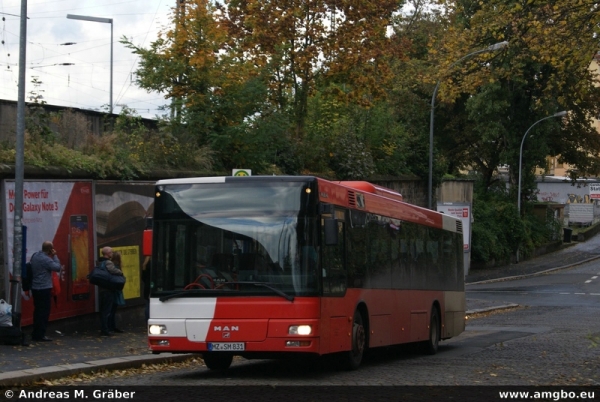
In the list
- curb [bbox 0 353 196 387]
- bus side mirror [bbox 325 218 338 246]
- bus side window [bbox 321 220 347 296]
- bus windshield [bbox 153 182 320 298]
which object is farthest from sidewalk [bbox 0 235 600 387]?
bus side mirror [bbox 325 218 338 246]

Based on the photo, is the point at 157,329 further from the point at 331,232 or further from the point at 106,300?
the point at 106,300

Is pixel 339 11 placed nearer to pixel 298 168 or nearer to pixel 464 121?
pixel 298 168

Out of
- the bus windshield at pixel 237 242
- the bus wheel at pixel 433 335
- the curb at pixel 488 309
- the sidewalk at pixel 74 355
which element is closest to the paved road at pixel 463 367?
the bus wheel at pixel 433 335

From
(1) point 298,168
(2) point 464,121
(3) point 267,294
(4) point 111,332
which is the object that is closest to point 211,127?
(1) point 298,168

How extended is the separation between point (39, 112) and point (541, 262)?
42.4 m

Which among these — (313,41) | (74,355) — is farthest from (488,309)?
(74,355)

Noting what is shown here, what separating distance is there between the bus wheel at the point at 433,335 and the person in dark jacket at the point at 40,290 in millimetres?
6871

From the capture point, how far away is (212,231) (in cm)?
1234

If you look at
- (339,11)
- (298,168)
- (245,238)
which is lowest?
(245,238)

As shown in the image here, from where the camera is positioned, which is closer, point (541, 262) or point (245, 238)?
point (245, 238)

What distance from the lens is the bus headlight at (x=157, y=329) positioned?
40.4ft

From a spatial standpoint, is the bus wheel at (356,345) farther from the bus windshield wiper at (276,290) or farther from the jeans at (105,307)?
the jeans at (105,307)

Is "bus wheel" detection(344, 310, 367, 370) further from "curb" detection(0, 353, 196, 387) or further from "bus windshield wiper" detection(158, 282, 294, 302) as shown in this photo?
"curb" detection(0, 353, 196, 387)
